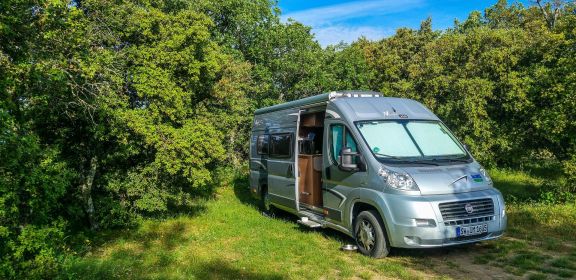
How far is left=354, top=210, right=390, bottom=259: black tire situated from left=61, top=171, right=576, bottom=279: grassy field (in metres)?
0.18

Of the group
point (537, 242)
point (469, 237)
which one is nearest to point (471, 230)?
point (469, 237)

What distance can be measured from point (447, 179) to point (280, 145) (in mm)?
5096

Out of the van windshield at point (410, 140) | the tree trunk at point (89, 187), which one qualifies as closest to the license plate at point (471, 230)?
the van windshield at point (410, 140)

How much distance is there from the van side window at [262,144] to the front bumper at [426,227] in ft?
19.0

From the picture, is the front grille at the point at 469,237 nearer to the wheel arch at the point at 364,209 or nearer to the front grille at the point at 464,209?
the front grille at the point at 464,209

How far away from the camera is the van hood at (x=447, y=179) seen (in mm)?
6754

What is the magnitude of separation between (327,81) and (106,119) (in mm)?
16372

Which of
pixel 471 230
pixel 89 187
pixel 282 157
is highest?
pixel 282 157

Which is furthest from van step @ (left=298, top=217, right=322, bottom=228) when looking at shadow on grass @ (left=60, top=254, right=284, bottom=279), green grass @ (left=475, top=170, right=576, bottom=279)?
green grass @ (left=475, top=170, right=576, bottom=279)

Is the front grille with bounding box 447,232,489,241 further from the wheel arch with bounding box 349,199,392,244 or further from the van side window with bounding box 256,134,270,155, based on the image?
the van side window with bounding box 256,134,270,155

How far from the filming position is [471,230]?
6.68 m

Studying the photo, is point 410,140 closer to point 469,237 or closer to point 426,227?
point 426,227

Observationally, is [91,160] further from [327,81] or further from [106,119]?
[327,81]

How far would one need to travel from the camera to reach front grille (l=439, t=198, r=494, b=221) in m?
6.62
